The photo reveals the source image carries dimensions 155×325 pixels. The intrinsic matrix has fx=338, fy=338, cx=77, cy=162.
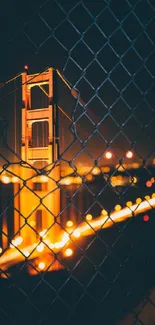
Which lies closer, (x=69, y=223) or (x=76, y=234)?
(x=76, y=234)

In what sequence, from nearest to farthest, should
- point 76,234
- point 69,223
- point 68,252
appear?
1. point 76,234
2. point 68,252
3. point 69,223

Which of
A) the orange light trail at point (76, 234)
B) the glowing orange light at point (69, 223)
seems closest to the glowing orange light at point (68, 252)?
the orange light trail at point (76, 234)

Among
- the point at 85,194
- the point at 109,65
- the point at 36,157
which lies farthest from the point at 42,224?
the point at 109,65

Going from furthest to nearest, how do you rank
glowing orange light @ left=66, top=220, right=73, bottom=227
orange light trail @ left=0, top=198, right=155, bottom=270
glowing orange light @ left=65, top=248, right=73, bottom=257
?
glowing orange light @ left=66, top=220, right=73, bottom=227 → glowing orange light @ left=65, top=248, right=73, bottom=257 → orange light trail @ left=0, top=198, right=155, bottom=270

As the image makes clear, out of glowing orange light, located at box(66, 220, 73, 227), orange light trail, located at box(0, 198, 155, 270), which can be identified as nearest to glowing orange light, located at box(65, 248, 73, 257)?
orange light trail, located at box(0, 198, 155, 270)

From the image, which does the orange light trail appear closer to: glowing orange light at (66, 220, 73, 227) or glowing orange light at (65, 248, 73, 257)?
glowing orange light at (65, 248, 73, 257)

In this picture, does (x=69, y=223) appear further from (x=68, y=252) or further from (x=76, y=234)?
(x=76, y=234)

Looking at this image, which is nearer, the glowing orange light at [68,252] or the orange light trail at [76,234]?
the orange light trail at [76,234]

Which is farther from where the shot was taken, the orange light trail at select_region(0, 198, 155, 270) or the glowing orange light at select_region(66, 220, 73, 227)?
the glowing orange light at select_region(66, 220, 73, 227)

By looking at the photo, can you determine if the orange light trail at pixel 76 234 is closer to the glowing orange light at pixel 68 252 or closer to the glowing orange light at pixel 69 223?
the glowing orange light at pixel 68 252

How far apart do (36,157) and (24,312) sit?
843 centimetres

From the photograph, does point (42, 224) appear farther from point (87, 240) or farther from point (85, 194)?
point (87, 240)

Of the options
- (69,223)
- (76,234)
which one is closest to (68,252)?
(76,234)

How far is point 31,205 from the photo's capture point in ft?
35.8
